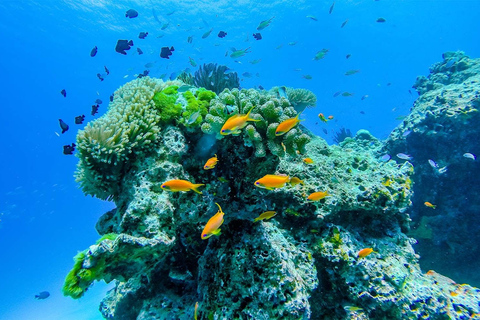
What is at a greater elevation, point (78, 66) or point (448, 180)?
point (78, 66)

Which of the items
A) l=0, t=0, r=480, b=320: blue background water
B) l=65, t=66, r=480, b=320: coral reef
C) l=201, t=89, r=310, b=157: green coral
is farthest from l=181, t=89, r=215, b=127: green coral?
l=0, t=0, r=480, b=320: blue background water

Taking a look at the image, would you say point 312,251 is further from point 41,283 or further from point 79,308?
point 41,283

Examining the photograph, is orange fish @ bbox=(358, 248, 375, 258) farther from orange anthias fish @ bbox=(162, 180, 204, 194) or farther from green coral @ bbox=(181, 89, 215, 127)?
green coral @ bbox=(181, 89, 215, 127)

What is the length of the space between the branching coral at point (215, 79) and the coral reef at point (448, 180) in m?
6.71

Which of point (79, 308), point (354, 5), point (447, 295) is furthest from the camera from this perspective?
point (354, 5)

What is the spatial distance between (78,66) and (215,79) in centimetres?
7227

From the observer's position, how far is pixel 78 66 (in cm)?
6131

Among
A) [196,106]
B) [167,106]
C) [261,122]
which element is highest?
[167,106]

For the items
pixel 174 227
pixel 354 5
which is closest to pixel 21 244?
pixel 174 227

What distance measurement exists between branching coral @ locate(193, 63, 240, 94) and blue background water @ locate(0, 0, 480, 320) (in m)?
9.45

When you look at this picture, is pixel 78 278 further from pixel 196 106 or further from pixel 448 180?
pixel 448 180

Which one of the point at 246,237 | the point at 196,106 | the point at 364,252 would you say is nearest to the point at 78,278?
the point at 246,237

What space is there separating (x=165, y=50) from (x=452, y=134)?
10363 millimetres

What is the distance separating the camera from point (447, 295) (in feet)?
13.4
